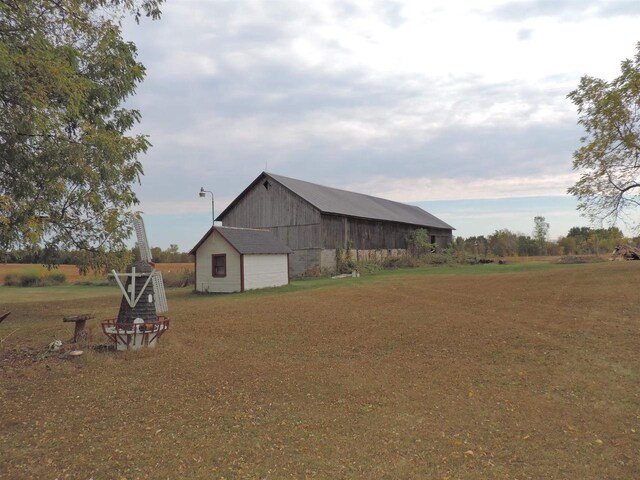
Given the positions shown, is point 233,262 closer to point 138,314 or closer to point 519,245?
point 138,314

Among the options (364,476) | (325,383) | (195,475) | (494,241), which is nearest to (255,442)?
(195,475)

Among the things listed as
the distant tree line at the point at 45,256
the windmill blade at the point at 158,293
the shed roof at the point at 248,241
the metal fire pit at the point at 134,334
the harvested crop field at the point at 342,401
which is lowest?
the harvested crop field at the point at 342,401

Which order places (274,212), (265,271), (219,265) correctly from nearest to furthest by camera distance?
(219,265), (265,271), (274,212)

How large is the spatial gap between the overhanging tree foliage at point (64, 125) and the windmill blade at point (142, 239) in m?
0.31

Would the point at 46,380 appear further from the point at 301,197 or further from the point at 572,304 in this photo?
the point at 301,197

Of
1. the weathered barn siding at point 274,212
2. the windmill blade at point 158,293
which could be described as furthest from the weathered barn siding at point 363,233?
the windmill blade at point 158,293

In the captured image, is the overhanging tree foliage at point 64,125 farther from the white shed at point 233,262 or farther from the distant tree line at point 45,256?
the white shed at point 233,262

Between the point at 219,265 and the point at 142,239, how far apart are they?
13.9m

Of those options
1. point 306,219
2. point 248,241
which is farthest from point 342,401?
point 306,219

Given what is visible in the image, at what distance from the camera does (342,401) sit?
706 cm

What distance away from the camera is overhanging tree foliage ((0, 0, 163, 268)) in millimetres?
8297

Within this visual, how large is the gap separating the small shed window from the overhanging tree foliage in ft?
41.3

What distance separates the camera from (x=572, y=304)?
15.1 metres

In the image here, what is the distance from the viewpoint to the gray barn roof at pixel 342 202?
3584 cm
